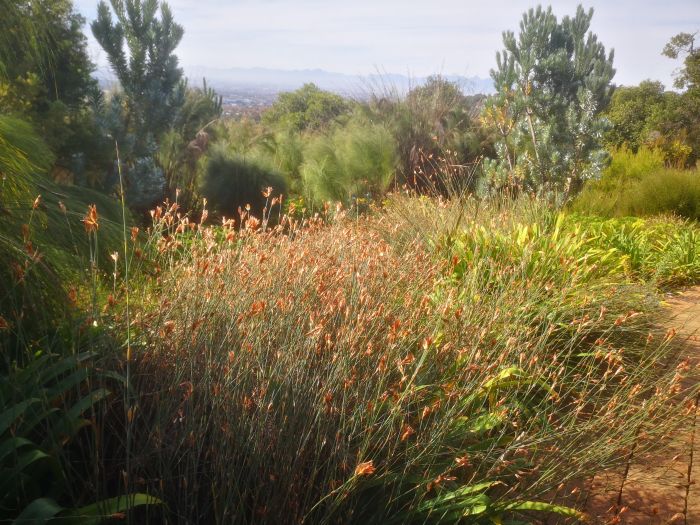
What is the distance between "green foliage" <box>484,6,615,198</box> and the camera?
939 centimetres

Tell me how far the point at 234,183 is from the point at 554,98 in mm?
4768

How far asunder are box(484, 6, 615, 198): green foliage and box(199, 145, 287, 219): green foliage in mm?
3089

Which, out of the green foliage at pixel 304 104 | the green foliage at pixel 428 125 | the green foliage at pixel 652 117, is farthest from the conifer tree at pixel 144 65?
the green foliage at pixel 304 104

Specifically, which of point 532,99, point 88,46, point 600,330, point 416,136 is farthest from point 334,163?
point 600,330

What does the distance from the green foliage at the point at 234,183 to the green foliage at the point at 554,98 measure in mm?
3089

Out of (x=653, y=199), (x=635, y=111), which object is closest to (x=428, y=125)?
(x=653, y=199)

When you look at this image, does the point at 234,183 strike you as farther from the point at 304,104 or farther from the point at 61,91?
the point at 304,104

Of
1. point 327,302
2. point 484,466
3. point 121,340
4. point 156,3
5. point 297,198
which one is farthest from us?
point 297,198

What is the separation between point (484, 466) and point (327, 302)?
3.14 ft

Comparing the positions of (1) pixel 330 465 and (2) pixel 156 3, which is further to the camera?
(2) pixel 156 3

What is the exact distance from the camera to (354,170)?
1026 centimetres

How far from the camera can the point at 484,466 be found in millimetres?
2613

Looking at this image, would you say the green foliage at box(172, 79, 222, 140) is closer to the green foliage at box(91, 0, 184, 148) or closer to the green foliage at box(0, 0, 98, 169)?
the green foliage at box(91, 0, 184, 148)

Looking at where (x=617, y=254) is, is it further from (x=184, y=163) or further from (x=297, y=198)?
(x=184, y=163)
